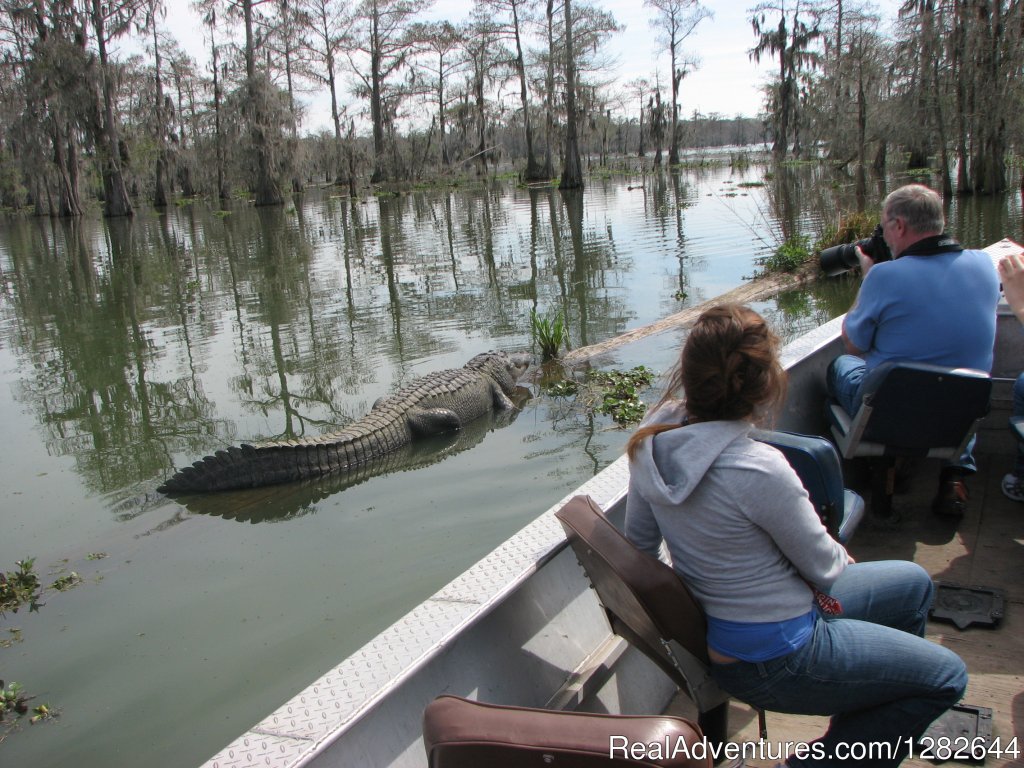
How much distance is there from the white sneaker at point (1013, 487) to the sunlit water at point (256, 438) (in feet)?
8.23

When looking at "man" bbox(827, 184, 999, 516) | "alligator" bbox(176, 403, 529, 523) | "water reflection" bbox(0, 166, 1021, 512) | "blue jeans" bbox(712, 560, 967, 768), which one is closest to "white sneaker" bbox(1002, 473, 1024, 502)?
"man" bbox(827, 184, 999, 516)

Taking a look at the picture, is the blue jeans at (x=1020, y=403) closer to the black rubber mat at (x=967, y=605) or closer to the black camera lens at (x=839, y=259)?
the black rubber mat at (x=967, y=605)

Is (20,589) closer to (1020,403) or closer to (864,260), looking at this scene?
(864,260)

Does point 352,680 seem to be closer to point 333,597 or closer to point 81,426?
point 333,597

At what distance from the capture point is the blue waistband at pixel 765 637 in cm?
180

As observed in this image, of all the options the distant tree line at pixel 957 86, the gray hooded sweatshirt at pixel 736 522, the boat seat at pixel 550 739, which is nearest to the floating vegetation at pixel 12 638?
the boat seat at pixel 550 739

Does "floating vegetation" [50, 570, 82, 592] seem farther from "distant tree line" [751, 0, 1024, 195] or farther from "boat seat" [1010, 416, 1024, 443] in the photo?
"distant tree line" [751, 0, 1024, 195]

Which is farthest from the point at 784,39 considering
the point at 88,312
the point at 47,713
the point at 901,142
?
the point at 47,713

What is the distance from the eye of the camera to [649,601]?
1767mm

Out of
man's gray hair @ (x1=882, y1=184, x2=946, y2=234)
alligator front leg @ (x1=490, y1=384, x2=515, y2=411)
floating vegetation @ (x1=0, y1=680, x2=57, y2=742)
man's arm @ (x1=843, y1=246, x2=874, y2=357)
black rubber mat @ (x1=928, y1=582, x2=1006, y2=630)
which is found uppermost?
man's gray hair @ (x1=882, y1=184, x2=946, y2=234)

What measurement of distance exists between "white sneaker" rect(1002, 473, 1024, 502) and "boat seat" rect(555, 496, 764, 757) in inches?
87.0

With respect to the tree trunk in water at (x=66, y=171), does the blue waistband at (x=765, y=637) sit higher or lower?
lower

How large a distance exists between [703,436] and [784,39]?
5335 cm

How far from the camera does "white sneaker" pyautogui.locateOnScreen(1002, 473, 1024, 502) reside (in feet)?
11.5
